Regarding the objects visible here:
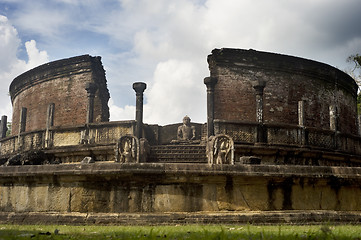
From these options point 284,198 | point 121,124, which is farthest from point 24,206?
point 121,124

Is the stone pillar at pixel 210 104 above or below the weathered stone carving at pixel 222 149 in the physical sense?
above

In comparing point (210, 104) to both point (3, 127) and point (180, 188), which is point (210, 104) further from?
point (3, 127)

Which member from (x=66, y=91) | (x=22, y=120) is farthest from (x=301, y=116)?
(x=22, y=120)

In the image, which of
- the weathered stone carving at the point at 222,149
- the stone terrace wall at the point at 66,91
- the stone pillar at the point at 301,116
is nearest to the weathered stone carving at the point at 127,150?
the weathered stone carving at the point at 222,149

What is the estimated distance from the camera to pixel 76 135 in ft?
48.6

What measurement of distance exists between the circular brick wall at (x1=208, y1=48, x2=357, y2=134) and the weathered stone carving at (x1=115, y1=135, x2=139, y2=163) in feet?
19.9

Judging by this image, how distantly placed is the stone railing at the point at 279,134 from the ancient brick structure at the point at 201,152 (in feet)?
0.13

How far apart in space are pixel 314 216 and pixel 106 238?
2937 millimetres

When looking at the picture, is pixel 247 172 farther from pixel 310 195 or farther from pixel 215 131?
pixel 215 131

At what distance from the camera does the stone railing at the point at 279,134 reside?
542 inches

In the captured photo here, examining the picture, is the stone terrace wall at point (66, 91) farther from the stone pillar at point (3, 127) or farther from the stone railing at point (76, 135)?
the stone pillar at point (3, 127)

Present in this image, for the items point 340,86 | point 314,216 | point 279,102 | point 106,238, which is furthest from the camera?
point 340,86

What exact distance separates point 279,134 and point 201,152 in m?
3.28

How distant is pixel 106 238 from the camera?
3.62 meters
